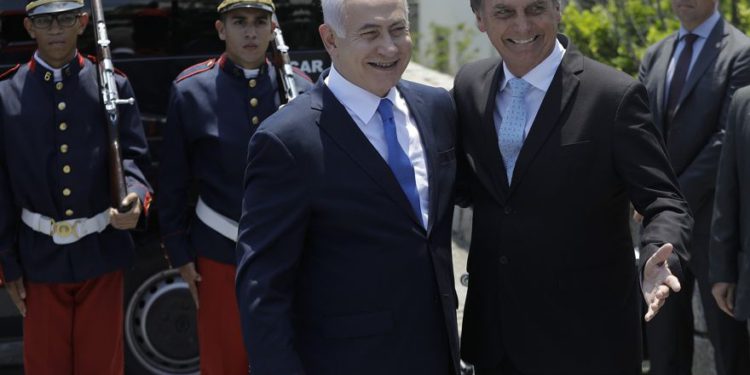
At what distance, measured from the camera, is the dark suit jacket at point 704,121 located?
5.49m

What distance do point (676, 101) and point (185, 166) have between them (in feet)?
7.56

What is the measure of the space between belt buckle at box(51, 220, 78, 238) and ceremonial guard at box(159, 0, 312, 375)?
13.7 inches

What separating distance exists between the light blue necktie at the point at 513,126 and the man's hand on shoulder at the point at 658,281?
52 cm

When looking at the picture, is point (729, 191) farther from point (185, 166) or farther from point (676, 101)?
point (185, 166)

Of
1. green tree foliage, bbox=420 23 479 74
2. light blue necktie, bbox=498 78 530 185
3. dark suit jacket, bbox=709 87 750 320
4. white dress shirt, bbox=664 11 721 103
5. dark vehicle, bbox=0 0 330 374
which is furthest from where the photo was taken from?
green tree foliage, bbox=420 23 479 74

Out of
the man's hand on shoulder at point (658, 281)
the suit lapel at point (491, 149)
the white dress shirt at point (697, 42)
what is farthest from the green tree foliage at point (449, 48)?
the man's hand on shoulder at point (658, 281)

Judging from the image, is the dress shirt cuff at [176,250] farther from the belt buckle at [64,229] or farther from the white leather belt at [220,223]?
the belt buckle at [64,229]

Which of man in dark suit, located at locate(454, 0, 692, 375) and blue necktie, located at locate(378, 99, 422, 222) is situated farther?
man in dark suit, located at locate(454, 0, 692, 375)

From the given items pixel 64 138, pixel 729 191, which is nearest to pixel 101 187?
pixel 64 138

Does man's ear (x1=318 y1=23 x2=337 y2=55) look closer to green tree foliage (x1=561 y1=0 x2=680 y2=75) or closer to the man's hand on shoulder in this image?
the man's hand on shoulder

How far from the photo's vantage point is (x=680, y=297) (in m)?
5.71

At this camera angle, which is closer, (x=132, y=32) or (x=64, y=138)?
(x=64, y=138)

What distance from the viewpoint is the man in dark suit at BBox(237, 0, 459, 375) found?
3.10 meters

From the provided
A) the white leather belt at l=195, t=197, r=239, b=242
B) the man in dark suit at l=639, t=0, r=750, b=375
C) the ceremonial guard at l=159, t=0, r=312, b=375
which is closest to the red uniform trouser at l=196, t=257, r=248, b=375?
the ceremonial guard at l=159, t=0, r=312, b=375
